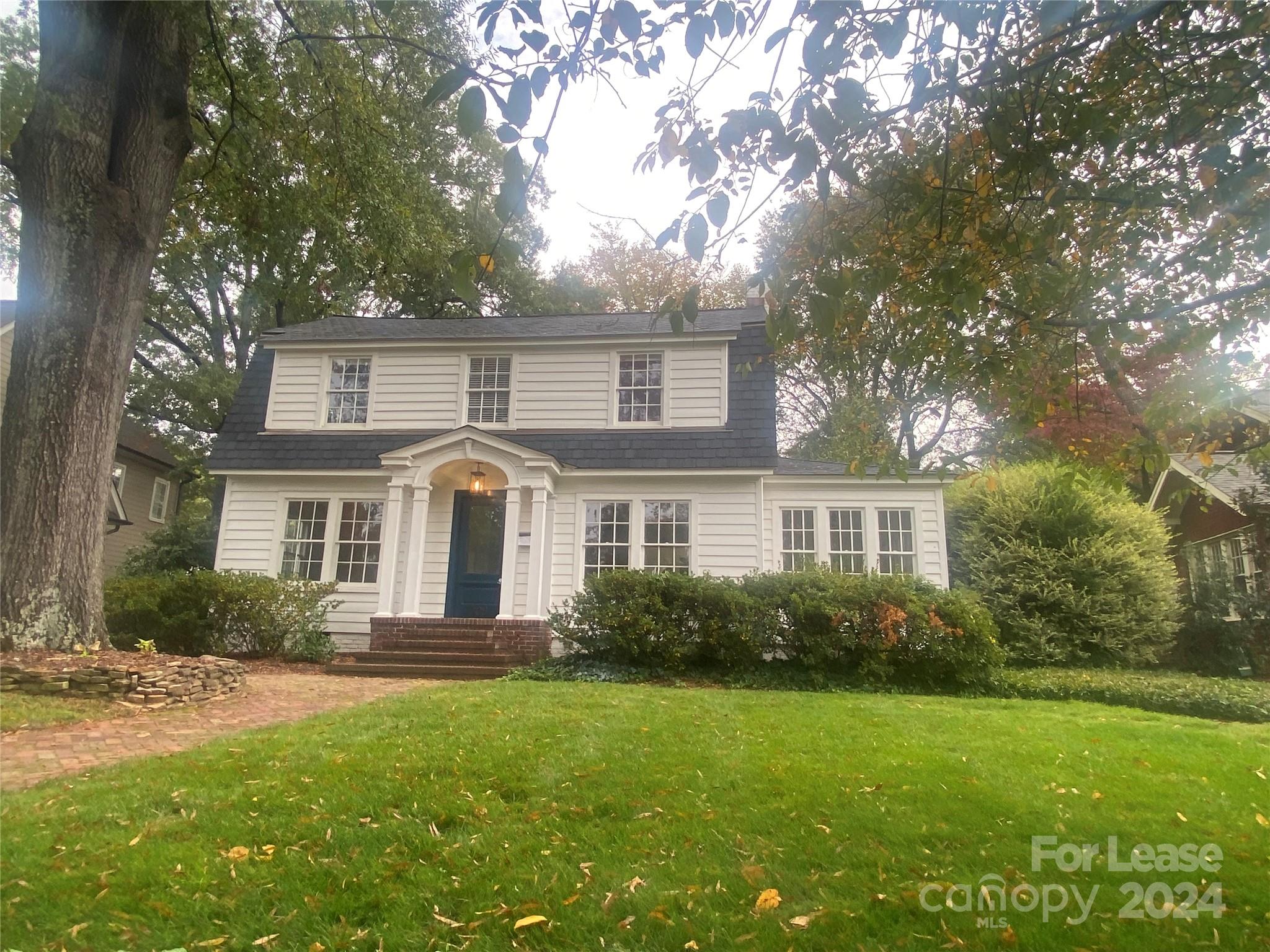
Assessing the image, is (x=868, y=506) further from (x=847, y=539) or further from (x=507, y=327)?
(x=507, y=327)

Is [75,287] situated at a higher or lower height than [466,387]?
lower

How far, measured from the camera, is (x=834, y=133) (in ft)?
10.3

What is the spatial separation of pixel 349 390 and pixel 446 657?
5919 mm

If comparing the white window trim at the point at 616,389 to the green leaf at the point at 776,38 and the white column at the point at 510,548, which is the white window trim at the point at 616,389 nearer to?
the white column at the point at 510,548

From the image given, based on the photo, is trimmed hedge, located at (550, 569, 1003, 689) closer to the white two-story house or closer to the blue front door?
the white two-story house

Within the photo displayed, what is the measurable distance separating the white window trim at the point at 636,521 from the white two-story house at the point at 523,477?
0.03 metres

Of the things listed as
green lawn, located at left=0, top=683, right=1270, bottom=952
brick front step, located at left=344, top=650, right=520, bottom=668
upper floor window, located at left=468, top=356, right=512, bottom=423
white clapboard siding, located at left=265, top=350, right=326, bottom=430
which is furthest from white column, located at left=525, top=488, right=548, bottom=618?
green lawn, located at left=0, top=683, right=1270, bottom=952

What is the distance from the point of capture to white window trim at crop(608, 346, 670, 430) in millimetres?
13305

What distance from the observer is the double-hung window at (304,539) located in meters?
13.2

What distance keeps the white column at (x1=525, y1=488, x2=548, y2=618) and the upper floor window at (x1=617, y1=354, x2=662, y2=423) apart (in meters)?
2.36

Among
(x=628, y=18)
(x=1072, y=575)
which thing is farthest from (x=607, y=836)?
(x=1072, y=575)

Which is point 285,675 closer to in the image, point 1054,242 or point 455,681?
point 455,681

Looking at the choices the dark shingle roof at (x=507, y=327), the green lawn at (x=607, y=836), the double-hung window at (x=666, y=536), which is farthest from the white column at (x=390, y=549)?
the green lawn at (x=607, y=836)

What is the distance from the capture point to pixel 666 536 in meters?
12.7
